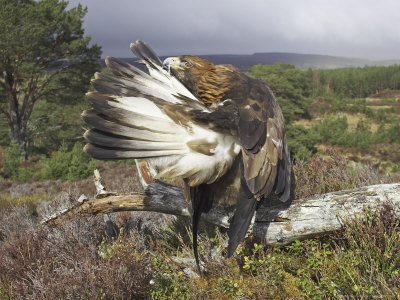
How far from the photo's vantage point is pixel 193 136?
1957 millimetres

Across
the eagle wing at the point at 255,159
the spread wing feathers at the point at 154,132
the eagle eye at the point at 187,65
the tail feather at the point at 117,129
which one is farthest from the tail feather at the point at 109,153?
the eagle eye at the point at 187,65

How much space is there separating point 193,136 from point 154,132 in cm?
26

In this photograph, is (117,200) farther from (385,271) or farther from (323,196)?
(385,271)

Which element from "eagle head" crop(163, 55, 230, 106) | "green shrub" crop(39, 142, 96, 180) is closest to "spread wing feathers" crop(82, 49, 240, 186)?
"eagle head" crop(163, 55, 230, 106)

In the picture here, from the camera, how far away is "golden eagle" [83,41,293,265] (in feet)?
6.07

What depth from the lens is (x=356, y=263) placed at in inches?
85.3

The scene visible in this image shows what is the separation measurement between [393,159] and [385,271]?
23.8 metres

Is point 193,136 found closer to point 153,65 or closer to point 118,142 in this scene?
point 118,142

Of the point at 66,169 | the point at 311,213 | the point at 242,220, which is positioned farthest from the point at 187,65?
the point at 66,169

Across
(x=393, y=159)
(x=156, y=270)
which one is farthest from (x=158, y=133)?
(x=393, y=159)

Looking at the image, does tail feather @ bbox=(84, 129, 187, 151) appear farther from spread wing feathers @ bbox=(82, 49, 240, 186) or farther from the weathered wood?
the weathered wood

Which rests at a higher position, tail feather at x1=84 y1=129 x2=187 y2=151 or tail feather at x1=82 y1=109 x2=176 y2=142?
tail feather at x1=82 y1=109 x2=176 y2=142

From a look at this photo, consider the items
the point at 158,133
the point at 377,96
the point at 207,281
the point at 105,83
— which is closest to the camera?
the point at 158,133

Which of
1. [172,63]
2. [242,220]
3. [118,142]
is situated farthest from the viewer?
[172,63]
